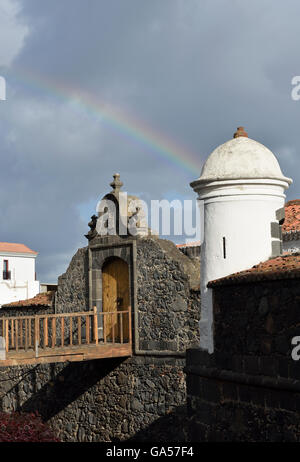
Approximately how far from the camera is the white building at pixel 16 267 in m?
38.4

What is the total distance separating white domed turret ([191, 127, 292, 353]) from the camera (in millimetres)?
8461

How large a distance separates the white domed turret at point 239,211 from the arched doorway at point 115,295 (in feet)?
21.8

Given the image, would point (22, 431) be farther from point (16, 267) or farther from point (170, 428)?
point (16, 267)

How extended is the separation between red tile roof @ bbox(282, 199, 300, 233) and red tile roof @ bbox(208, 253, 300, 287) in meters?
9.43

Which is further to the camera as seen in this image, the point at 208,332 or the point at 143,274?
the point at 143,274

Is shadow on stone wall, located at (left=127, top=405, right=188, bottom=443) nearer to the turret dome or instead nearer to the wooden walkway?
the wooden walkway

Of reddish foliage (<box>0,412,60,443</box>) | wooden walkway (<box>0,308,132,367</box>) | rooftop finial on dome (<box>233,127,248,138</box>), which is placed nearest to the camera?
rooftop finial on dome (<box>233,127,248,138</box>)

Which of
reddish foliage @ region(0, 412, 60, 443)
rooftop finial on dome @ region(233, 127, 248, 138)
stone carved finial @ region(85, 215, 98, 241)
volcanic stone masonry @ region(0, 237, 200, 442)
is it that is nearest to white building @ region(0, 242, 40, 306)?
volcanic stone masonry @ region(0, 237, 200, 442)

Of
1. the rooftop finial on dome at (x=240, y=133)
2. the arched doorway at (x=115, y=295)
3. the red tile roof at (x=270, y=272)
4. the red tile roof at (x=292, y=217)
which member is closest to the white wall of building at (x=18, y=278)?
the red tile roof at (x=292, y=217)

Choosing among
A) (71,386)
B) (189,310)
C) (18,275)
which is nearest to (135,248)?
(189,310)

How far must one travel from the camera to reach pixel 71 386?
15930mm

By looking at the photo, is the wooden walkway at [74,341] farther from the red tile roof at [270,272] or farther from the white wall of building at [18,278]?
the white wall of building at [18,278]
